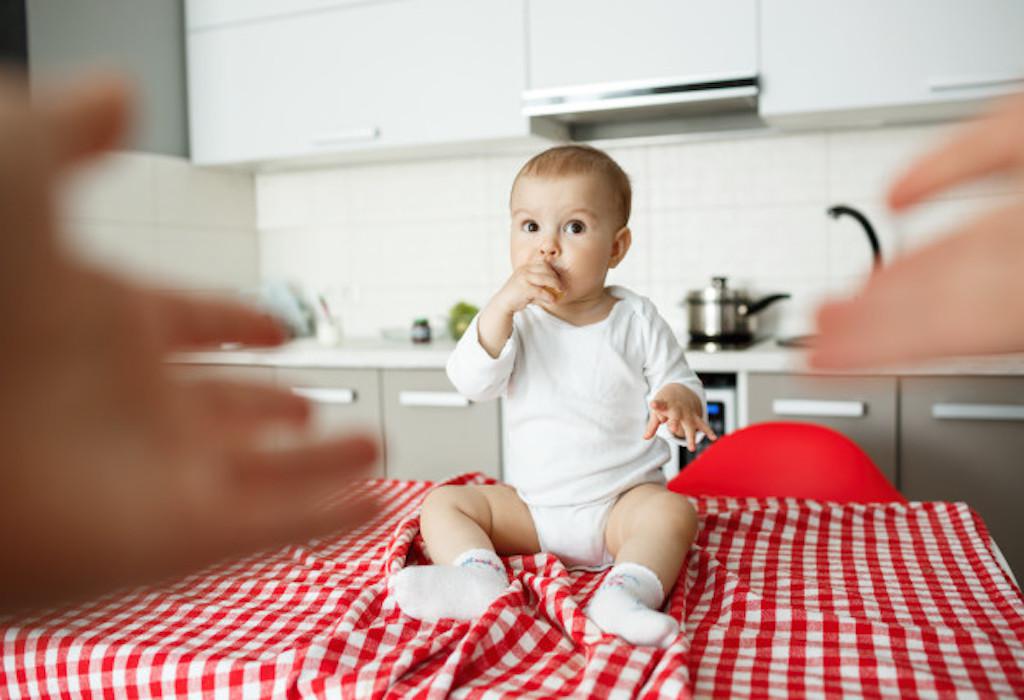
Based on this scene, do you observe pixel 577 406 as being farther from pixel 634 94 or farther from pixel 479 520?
pixel 634 94

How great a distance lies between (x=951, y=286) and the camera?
0.15 m

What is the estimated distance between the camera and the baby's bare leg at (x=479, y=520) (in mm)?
1005

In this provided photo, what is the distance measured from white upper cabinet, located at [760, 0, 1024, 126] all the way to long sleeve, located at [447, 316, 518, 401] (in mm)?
1518

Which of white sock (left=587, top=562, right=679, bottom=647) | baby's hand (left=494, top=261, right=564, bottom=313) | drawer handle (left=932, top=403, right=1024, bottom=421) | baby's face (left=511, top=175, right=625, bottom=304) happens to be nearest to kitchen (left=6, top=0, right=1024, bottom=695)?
drawer handle (left=932, top=403, right=1024, bottom=421)

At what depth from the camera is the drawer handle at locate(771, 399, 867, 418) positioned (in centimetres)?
220

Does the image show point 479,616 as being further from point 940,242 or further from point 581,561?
point 940,242

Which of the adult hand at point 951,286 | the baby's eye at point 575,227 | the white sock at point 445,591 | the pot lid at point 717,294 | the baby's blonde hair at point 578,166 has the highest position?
the baby's blonde hair at point 578,166

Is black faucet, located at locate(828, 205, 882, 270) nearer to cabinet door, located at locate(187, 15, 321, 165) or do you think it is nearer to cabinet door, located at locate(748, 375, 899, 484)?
cabinet door, located at locate(748, 375, 899, 484)

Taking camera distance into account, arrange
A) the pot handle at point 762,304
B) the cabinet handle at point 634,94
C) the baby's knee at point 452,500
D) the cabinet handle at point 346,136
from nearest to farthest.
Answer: the baby's knee at point 452,500 → the cabinet handle at point 634,94 → the pot handle at point 762,304 → the cabinet handle at point 346,136

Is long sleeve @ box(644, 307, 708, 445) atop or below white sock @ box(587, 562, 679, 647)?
atop

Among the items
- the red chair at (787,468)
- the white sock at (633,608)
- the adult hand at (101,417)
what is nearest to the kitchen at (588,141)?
the red chair at (787,468)

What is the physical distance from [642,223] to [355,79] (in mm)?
994

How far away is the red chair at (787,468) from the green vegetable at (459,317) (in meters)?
1.32

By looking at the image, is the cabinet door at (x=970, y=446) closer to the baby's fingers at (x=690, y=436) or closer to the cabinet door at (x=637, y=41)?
the cabinet door at (x=637, y=41)
